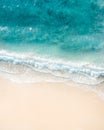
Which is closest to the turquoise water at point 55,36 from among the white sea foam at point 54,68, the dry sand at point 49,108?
the white sea foam at point 54,68

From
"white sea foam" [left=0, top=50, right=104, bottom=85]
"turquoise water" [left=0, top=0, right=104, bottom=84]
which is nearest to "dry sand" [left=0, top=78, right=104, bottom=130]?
"white sea foam" [left=0, top=50, right=104, bottom=85]

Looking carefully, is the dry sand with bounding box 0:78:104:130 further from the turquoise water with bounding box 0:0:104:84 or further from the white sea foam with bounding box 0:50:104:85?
the turquoise water with bounding box 0:0:104:84

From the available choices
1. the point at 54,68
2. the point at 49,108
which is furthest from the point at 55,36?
the point at 49,108

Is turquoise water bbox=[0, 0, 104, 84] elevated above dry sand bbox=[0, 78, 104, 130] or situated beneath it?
elevated above

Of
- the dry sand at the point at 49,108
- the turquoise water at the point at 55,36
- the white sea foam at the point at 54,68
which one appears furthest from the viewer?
the turquoise water at the point at 55,36

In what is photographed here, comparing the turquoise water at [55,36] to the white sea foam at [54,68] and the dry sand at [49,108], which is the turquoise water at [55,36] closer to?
the white sea foam at [54,68]

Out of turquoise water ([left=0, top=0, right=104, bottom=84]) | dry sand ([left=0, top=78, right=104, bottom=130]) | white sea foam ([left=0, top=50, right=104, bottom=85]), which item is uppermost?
turquoise water ([left=0, top=0, right=104, bottom=84])
